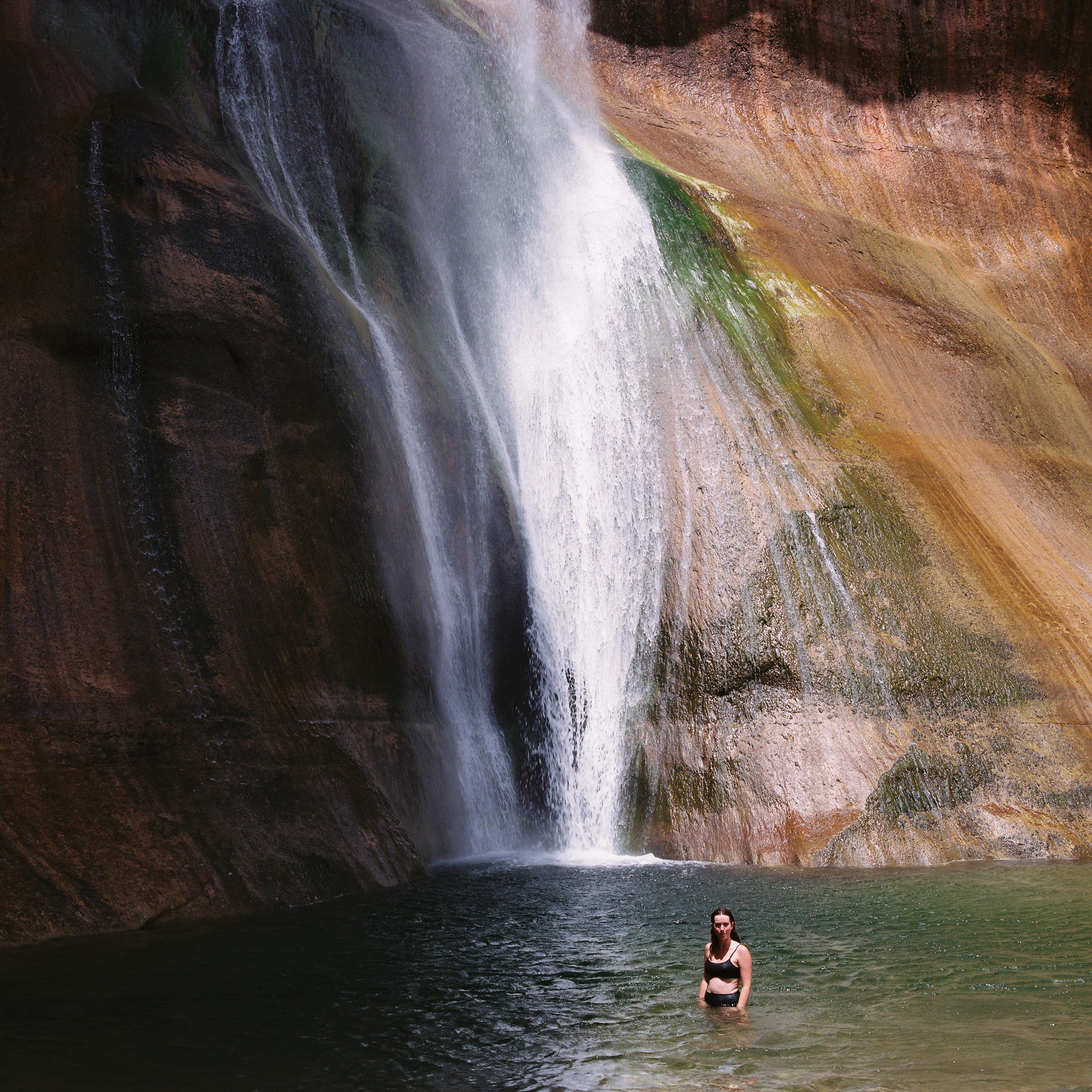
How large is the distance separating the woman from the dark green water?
10cm

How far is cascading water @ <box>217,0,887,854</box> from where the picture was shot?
42.4ft

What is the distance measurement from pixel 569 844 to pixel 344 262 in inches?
304

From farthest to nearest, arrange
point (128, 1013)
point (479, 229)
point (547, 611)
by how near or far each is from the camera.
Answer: point (479, 229) → point (547, 611) → point (128, 1013)

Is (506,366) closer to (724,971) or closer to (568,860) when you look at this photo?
(568,860)

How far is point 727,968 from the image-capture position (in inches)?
243

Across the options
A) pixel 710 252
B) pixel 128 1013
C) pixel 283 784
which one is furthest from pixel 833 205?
pixel 128 1013

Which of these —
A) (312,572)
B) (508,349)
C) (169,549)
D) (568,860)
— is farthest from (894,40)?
(169,549)

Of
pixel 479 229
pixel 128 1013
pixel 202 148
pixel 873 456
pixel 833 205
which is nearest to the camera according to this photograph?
pixel 128 1013

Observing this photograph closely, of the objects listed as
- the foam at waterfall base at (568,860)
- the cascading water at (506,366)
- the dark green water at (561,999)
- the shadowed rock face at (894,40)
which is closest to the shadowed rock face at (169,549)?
the dark green water at (561,999)

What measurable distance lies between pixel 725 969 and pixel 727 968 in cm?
1

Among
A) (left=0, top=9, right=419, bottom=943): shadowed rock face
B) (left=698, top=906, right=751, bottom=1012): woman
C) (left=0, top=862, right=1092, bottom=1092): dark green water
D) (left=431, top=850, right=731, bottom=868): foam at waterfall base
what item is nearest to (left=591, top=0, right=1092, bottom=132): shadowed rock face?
(left=0, top=9, right=419, bottom=943): shadowed rock face

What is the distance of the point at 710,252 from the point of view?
59.6 feet

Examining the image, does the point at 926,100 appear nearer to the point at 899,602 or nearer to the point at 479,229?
the point at 479,229

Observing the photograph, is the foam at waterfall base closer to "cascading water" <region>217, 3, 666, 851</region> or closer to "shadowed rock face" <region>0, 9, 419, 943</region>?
"cascading water" <region>217, 3, 666, 851</region>
